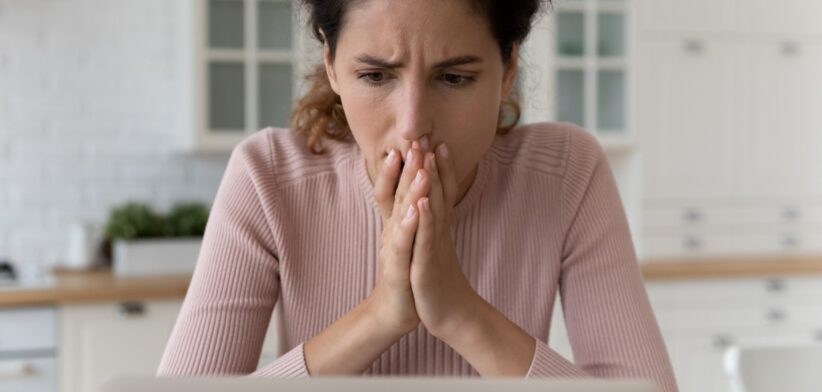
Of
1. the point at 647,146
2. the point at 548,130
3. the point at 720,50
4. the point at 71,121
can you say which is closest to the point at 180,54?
the point at 71,121

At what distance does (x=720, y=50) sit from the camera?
12.8 ft

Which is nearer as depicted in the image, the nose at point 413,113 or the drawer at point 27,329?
the nose at point 413,113

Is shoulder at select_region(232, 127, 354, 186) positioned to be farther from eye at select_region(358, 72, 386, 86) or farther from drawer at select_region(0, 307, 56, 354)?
drawer at select_region(0, 307, 56, 354)

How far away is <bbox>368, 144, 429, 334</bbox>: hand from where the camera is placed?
4.01 feet

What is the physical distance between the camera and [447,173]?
1269mm

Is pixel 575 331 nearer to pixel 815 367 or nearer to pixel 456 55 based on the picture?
pixel 456 55

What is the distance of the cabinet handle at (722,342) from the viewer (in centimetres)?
378

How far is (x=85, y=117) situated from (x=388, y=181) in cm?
260

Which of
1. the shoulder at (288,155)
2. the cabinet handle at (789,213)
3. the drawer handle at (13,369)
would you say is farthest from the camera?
the cabinet handle at (789,213)

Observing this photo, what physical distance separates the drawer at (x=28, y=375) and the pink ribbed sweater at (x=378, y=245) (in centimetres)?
177

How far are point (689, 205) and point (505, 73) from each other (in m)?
2.73

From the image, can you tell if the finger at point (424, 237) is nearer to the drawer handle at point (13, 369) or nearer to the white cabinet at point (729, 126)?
the drawer handle at point (13, 369)

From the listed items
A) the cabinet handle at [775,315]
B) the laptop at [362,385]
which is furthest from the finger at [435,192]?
the cabinet handle at [775,315]

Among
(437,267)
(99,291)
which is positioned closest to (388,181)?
(437,267)
